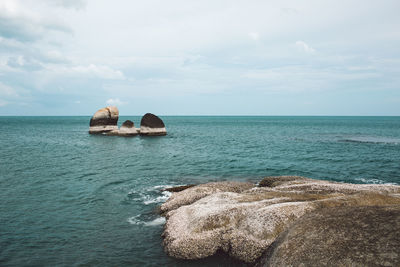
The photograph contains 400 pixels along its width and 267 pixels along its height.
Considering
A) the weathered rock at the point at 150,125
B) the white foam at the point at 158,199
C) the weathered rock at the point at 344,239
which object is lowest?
the white foam at the point at 158,199

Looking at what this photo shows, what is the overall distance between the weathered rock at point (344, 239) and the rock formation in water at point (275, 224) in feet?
0.07

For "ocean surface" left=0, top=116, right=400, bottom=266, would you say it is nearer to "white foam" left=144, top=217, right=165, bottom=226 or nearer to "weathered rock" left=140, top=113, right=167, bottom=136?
"white foam" left=144, top=217, right=165, bottom=226

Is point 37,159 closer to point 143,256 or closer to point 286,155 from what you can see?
point 143,256

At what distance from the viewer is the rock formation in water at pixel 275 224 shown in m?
7.62

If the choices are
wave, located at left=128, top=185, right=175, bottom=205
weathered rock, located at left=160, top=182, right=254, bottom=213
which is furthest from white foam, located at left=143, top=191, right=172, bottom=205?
weathered rock, located at left=160, top=182, right=254, bottom=213

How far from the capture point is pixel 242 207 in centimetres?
1376

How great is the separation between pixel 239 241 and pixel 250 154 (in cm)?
3450

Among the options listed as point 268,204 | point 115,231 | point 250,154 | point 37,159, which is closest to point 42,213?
point 115,231

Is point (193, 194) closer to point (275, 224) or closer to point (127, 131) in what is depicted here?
point (275, 224)

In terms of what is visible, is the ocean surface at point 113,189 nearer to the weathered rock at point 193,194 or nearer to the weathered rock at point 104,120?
the weathered rock at point 193,194

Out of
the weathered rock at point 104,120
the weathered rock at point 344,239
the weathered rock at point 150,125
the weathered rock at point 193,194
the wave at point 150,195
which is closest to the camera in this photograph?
the weathered rock at point 344,239

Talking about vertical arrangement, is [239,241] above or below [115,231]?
above

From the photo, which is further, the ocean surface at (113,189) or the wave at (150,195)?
the wave at (150,195)

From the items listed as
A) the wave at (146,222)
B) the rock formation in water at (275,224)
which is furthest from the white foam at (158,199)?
the rock formation in water at (275,224)
